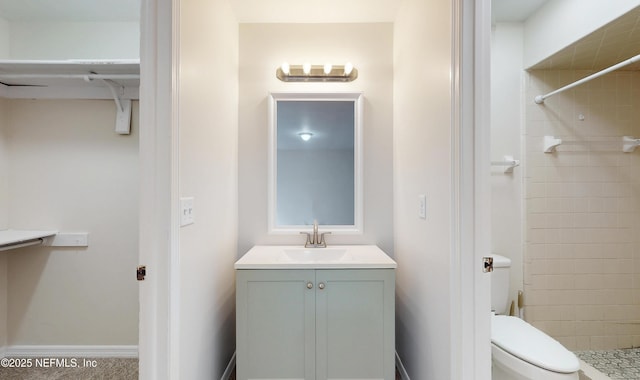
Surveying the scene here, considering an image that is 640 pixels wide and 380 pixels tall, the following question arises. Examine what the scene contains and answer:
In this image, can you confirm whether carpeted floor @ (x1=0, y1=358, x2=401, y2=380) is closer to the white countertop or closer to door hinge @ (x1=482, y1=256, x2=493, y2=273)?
the white countertop

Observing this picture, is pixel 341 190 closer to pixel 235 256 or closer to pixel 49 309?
pixel 235 256

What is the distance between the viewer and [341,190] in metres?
2.17

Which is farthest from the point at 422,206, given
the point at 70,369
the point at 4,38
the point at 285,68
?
A: the point at 4,38

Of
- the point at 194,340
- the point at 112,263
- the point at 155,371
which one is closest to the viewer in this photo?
the point at 155,371

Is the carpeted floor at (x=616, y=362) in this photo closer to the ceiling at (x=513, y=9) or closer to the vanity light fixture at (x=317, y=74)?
the ceiling at (x=513, y=9)

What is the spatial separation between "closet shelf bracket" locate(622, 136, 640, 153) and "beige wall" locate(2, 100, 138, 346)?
3.54 meters

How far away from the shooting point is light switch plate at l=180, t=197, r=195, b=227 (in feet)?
3.98

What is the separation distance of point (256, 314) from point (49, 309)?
1.65 meters

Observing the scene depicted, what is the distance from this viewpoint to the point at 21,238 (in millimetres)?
1787

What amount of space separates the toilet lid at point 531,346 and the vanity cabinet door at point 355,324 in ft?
1.86

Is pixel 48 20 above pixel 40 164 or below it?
above

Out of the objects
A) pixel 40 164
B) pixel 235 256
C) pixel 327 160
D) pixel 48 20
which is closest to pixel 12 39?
pixel 48 20

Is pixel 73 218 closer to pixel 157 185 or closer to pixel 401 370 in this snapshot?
pixel 157 185

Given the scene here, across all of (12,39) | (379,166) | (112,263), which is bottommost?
(112,263)
